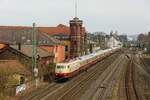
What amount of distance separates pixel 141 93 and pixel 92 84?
8.59 metres

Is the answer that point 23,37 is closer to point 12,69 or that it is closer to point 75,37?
point 75,37

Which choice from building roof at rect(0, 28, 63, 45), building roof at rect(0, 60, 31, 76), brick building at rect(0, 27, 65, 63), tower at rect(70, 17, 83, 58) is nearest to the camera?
building roof at rect(0, 60, 31, 76)

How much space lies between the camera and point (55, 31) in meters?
107

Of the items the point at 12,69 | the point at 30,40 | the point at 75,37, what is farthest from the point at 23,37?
the point at 12,69

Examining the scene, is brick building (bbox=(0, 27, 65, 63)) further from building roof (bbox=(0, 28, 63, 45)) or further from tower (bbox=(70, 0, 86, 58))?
tower (bbox=(70, 0, 86, 58))

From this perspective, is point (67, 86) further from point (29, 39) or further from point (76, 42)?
point (76, 42)

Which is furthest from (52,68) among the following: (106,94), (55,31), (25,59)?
(55,31)

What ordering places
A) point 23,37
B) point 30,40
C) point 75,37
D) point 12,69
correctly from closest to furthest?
point 12,69
point 30,40
point 23,37
point 75,37

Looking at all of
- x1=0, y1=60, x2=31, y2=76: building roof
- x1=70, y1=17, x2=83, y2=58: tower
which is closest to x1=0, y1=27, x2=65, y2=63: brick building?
x1=70, y1=17, x2=83, y2=58: tower

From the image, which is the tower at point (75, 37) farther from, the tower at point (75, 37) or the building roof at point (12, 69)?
the building roof at point (12, 69)

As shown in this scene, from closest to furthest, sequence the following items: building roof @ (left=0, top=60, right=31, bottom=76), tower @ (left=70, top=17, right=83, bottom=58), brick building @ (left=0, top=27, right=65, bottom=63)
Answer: building roof @ (left=0, top=60, right=31, bottom=76), brick building @ (left=0, top=27, right=65, bottom=63), tower @ (left=70, top=17, right=83, bottom=58)

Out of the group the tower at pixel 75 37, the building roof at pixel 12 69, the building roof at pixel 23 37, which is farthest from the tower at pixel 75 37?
the building roof at pixel 12 69

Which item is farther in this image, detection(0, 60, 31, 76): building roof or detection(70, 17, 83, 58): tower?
detection(70, 17, 83, 58): tower

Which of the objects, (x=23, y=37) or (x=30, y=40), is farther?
(x=23, y=37)
